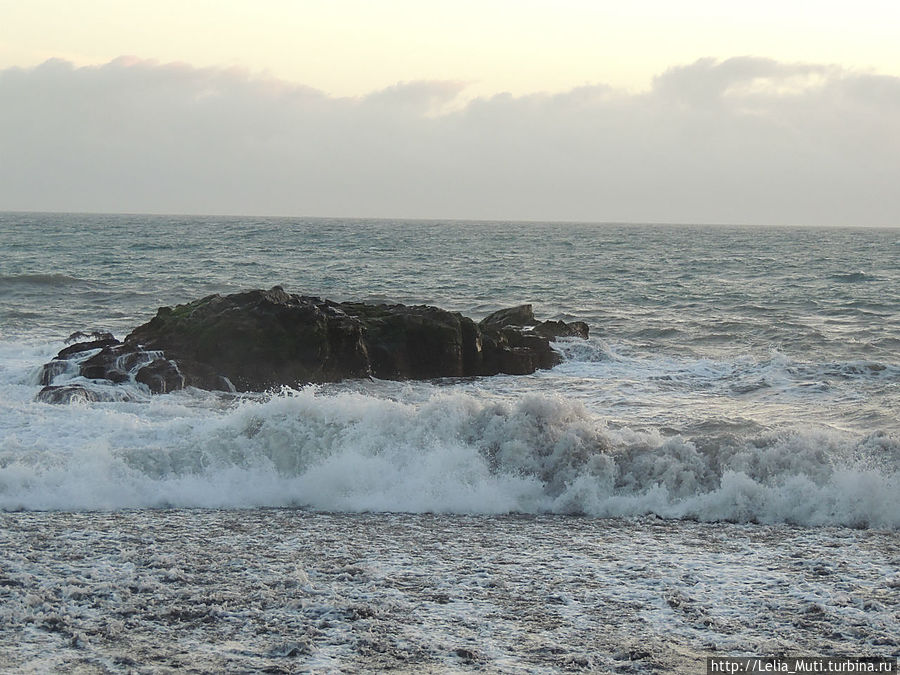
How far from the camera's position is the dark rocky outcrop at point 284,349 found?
13.6m

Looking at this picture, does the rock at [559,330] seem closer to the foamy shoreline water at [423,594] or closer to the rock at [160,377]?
the rock at [160,377]

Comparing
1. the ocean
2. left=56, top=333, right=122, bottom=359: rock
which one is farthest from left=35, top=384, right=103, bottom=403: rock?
left=56, top=333, right=122, bottom=359: rock

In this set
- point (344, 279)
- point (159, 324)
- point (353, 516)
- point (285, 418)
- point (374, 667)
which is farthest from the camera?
point (344, 279)

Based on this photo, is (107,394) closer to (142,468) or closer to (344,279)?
(142,468)

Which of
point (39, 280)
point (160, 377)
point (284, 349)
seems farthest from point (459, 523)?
point (39, 280)

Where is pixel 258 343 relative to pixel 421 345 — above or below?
above

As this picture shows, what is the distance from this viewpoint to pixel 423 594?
592cm

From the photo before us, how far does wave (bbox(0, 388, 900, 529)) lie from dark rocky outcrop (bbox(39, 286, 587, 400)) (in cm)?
344

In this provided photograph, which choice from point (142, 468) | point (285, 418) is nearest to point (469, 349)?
point (285, 418)

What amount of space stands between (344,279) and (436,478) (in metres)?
28.0

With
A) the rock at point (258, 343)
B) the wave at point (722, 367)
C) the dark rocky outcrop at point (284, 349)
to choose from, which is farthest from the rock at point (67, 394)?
the wave at point (722, 367)

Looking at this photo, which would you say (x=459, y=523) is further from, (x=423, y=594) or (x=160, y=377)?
(x=160, y=377)

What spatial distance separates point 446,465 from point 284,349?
6.08 metres

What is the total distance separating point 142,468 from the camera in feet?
28.8
